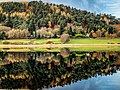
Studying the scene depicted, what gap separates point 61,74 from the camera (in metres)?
21.5

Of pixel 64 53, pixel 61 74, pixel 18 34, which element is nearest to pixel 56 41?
pixel 18 34

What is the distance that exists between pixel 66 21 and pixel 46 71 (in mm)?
26943

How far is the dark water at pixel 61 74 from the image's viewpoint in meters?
18.4

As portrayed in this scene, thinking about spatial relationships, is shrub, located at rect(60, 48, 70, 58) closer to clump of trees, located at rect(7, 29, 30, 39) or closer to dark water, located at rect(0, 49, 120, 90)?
dark water, located at rect(0, 49, 120, 90)

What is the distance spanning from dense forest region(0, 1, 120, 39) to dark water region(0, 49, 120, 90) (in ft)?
51.4

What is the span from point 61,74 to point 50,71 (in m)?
1.33

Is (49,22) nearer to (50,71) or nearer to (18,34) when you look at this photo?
(18,34)

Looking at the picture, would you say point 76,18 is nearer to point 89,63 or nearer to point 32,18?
point 32,18

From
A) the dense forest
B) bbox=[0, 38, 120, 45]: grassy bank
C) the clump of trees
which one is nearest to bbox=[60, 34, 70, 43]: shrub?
bbox=[0, 38, 120, 45]: grassy bank

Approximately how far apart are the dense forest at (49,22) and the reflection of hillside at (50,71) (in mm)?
15452

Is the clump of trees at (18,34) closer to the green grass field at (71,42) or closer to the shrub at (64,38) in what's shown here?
the green grass field at (71,42)

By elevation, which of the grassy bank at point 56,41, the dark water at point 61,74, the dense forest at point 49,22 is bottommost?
the grassy bank at point 56,41

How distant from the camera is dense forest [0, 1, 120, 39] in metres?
44.4

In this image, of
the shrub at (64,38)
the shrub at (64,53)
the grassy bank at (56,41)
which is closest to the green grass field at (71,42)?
the grassy bank at (56,41)
